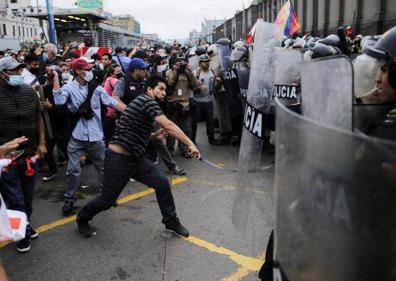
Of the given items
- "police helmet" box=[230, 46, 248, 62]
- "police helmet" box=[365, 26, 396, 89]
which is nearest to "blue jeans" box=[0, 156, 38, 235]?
"police helmet" box=[365, 26, 396, 89]

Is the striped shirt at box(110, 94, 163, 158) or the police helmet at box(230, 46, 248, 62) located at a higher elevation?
the police helmet at box(230, 46, 248, 62)

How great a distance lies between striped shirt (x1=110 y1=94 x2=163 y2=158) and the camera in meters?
3.91

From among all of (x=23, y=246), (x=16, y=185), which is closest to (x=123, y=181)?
(x=16, y=185)

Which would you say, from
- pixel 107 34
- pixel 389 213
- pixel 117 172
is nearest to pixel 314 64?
pixel 389 213

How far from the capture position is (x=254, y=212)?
4.97 m

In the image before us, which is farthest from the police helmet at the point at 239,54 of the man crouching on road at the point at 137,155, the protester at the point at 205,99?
the man crouching on road at the point at 137,155

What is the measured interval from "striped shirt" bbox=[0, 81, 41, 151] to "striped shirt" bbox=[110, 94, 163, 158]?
964 mm

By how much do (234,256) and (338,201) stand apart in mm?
3063

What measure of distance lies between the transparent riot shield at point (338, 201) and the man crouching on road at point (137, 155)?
2.54 metres

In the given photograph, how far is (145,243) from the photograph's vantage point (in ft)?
14.0

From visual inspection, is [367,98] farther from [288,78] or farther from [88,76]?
[88,76]

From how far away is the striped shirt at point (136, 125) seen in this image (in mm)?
3914

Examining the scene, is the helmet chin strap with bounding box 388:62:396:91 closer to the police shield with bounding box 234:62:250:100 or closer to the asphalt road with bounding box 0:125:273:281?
the asphalt road with bounding box 0:125:273:281

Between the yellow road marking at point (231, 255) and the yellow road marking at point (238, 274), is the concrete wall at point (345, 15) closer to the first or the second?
the yellow road marking at point (231, 255)
